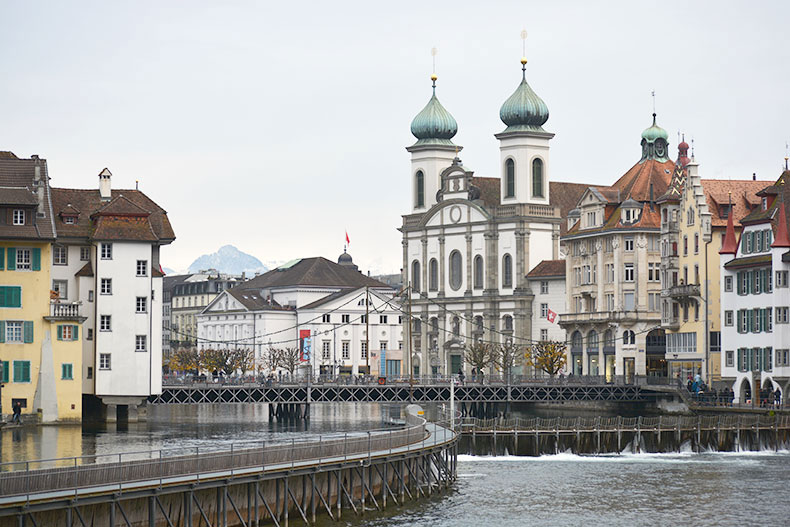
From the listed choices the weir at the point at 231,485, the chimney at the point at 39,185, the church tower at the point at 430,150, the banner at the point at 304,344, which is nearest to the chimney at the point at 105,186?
the chimney at the point at 39,185

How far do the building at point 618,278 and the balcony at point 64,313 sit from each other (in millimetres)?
57595

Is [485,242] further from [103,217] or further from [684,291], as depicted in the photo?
[103,217]

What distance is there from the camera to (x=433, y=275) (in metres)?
173

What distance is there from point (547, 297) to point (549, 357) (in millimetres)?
11370

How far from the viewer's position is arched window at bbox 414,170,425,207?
17850 centimetres

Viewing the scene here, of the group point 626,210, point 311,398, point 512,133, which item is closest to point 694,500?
point 311,398

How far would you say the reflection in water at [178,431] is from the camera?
255ft

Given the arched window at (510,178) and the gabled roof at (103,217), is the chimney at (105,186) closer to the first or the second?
the gabled roof at (103,217)

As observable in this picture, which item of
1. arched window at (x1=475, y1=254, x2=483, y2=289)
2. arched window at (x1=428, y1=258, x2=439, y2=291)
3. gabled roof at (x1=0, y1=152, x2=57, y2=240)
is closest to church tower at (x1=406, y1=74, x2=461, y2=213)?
arched window at (x1=428, y1=258, x2=439, y2=291)

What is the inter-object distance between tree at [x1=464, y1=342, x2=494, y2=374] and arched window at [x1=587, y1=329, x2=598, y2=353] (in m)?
12.2

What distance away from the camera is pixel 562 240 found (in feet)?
496

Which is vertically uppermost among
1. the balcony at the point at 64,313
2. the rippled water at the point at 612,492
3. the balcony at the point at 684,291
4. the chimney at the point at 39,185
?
the chimney at the point at 39,185

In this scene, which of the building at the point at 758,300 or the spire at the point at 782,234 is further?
the building at the point at 758,300

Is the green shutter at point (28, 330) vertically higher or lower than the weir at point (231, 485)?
higher
